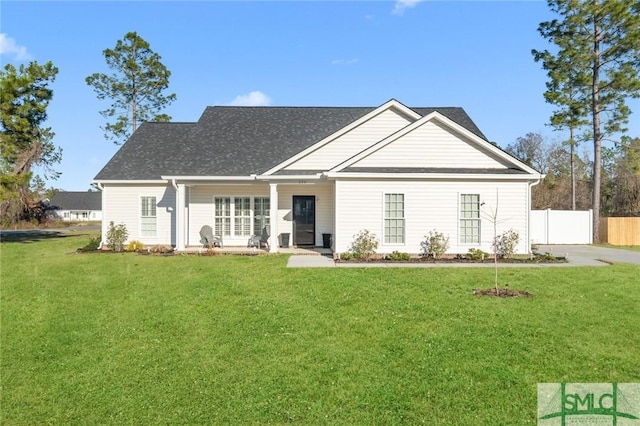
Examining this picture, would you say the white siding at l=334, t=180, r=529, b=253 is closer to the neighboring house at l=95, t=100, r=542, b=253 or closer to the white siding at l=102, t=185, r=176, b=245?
the neighboring house at l=95, t=100, r=542, b=253

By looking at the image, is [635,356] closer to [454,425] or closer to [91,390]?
[454,425]

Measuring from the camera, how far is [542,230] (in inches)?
851

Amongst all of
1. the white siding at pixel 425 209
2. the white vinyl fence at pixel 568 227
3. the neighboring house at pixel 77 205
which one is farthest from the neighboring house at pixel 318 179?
the neighboring house at pixel 77 205

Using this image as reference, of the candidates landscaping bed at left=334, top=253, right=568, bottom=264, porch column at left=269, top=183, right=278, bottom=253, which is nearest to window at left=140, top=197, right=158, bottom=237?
porch column at left=269, top=183, right=278, bottom=253

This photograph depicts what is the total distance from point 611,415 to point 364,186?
34.5 ft

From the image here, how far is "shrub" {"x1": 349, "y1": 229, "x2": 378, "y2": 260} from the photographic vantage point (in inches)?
Result: 547

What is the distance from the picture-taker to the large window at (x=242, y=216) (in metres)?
17.7

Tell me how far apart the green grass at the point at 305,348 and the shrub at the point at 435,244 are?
12.1 ft

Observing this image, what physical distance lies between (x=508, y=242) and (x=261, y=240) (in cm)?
957

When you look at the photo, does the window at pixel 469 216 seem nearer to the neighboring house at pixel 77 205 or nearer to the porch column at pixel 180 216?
the porch column at pixel 180 216

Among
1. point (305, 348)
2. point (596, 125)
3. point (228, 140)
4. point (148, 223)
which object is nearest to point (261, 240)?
point (148, 223)

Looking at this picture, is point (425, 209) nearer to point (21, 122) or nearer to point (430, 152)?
point (430, 152)

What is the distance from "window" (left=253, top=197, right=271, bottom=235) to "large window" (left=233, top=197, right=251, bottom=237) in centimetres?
27

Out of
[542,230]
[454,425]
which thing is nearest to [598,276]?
[454,425]
